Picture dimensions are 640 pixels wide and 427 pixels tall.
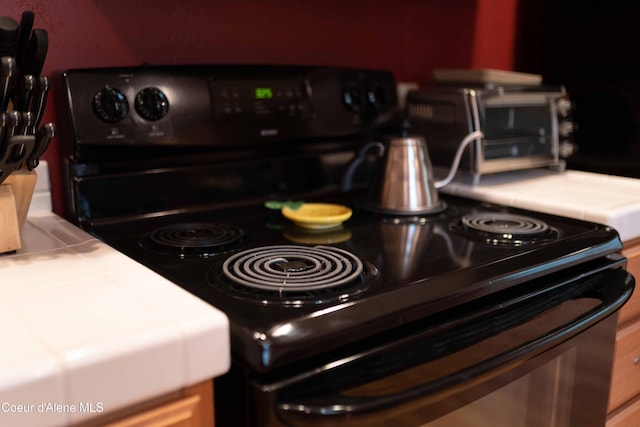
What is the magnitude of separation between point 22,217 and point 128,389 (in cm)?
44

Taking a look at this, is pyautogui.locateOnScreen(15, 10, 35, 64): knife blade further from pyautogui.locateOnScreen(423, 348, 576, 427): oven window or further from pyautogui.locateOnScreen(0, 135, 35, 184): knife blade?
pyautogui.locateOnScreen(423, 348, 576, 427): oven window

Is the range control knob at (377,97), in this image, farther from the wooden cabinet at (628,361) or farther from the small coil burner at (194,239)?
the wooden cabinet at (628,361)

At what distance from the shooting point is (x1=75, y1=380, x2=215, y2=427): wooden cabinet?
0.58m

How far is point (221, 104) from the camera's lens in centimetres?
115

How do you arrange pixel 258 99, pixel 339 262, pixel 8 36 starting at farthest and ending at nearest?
pixel 258 99
pixel 339 262
pixel 8 36

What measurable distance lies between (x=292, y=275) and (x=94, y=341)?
285 mm

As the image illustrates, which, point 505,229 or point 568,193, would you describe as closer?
point 505,229

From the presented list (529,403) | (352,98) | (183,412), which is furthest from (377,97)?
(183,412)

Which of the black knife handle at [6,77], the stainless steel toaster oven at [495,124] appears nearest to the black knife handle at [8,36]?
the black knife handle at [6,77]

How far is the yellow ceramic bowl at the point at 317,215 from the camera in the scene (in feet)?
3.45

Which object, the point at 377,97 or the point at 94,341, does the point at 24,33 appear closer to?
the point at 94,341

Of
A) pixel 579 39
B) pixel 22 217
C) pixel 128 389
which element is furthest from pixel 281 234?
pixel 579 39

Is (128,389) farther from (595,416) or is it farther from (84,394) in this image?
(595,416)

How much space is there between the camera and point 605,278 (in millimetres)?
995
